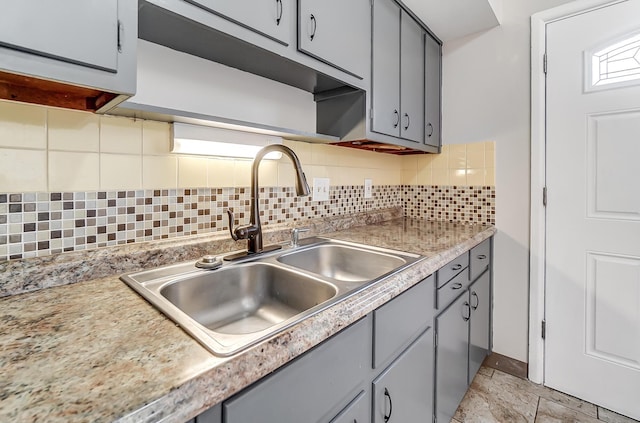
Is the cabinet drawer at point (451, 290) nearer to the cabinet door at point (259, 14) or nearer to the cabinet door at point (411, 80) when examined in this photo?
the cabinet door at point (411, 80)

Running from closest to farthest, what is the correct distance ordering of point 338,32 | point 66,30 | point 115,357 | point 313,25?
point 115,357, point 66,30, point 313,25, point 338,32

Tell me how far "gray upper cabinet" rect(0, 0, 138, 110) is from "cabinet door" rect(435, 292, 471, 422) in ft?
4.29

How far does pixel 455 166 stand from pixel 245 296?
1659 millimetres

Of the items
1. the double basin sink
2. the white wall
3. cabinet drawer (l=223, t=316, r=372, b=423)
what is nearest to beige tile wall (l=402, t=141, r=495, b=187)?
the white wall

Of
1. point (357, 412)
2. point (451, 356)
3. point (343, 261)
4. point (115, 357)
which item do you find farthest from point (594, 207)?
point (115, 357)

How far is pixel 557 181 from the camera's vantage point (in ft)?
5.54

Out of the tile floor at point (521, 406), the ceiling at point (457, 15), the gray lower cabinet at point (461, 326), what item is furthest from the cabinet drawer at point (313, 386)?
the ceiling at point (457, 15)

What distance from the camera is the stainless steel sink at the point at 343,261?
122 cm

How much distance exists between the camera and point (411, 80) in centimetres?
174

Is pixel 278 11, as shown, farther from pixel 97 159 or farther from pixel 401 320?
pixel 401 320

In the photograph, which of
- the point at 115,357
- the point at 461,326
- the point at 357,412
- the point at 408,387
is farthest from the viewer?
the point at 461,326

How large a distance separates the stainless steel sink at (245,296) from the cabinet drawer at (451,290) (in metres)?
0.58

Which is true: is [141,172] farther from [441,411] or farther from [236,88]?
[441,411]

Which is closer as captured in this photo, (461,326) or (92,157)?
(92,157)
